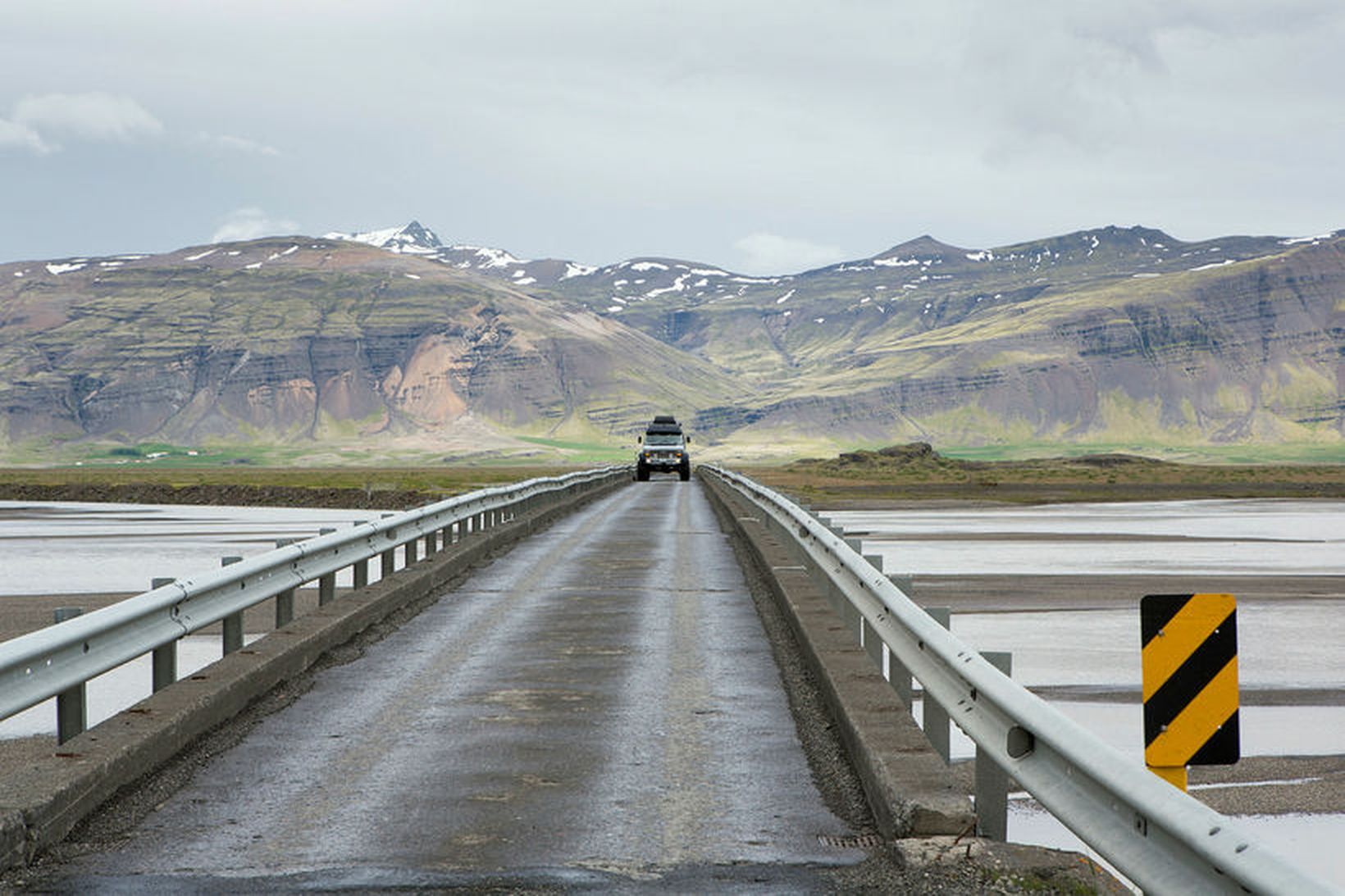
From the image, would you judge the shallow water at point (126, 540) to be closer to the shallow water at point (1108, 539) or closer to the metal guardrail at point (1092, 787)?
the metal guardrail at point (1092, 787)

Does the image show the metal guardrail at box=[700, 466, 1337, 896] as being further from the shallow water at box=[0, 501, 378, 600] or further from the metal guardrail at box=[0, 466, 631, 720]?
the shallow water at box=[0, 501, 378, 600]

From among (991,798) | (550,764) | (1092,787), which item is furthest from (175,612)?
(1092,787)

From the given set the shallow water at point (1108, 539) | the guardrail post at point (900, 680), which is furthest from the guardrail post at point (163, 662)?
the shallow water at point (1108, 539)

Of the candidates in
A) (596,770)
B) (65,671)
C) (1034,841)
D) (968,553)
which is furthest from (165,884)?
(968,553)

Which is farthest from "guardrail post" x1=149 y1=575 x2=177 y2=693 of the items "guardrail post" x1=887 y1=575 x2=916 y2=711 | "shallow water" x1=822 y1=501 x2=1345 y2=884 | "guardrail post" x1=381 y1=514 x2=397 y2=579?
"guardrail post" x1=381 y1=514 x2=397 y2=579

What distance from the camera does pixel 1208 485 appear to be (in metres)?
79.9

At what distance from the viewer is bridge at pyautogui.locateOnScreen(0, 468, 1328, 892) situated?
598cm

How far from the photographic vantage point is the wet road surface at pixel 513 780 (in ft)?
20.6

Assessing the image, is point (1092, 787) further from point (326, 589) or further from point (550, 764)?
point (326, 589)

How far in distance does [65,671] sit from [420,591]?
957 centimetres

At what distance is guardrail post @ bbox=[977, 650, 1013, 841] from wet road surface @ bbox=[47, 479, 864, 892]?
1.79 feet

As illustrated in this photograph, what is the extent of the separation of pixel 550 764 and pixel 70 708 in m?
2.29

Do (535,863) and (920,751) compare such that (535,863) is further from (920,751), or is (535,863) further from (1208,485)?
(1208,485)

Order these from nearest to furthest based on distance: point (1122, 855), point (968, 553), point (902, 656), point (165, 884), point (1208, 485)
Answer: point (1122, 855) → point (165, 884) → point (902, 656) → point (968, 553) → point (1208, 485)
